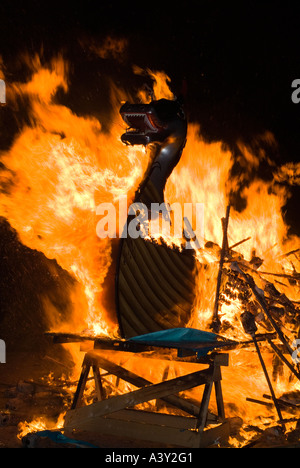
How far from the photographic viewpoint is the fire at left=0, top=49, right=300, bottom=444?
8648 mm

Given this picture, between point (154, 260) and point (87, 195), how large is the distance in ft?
7.32

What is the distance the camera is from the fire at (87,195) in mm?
8648

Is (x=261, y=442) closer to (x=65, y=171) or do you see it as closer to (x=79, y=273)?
(x=79, y=273)

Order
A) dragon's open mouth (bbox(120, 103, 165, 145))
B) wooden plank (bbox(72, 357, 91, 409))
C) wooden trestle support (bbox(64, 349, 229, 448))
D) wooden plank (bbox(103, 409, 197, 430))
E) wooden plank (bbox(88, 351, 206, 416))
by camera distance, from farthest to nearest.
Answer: dragon's open mouth (bbox(120, 103, 165, 145)), wooden plank (bbox(72, 357, 91, 409)), wooden plank (bbox(88, 351, 206, 416)), wooden plank (bbox(103, 409, 197, 430)), wooden trestle support (bbox(64, 349, 229, 448))

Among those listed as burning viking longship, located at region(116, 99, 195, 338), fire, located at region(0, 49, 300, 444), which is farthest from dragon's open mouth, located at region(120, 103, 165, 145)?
fire, located at region(0, 49, 300, 444)

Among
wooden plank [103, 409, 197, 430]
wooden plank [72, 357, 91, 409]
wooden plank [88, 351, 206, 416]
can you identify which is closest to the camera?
wooden plank [103, 409, 197, 430]

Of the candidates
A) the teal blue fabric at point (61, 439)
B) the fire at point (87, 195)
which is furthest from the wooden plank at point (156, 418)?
the fire at point (87, 195)

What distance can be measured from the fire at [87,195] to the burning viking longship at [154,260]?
473mm

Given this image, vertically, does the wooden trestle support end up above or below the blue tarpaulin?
below

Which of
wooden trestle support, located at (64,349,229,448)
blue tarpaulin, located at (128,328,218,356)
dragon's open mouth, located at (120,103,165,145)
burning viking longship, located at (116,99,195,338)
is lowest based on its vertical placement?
wooden trestle support, located at (64,349,229,448)

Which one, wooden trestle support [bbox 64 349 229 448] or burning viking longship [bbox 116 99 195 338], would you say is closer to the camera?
wooden trestle support [bbox 64 349 229 448]

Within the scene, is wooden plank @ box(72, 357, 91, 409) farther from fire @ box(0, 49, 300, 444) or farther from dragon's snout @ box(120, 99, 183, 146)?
dragon's snout @ box(120, 99, 183, 146)

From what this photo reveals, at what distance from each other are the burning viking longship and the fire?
0.47 m

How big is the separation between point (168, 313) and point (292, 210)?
24.4ft
